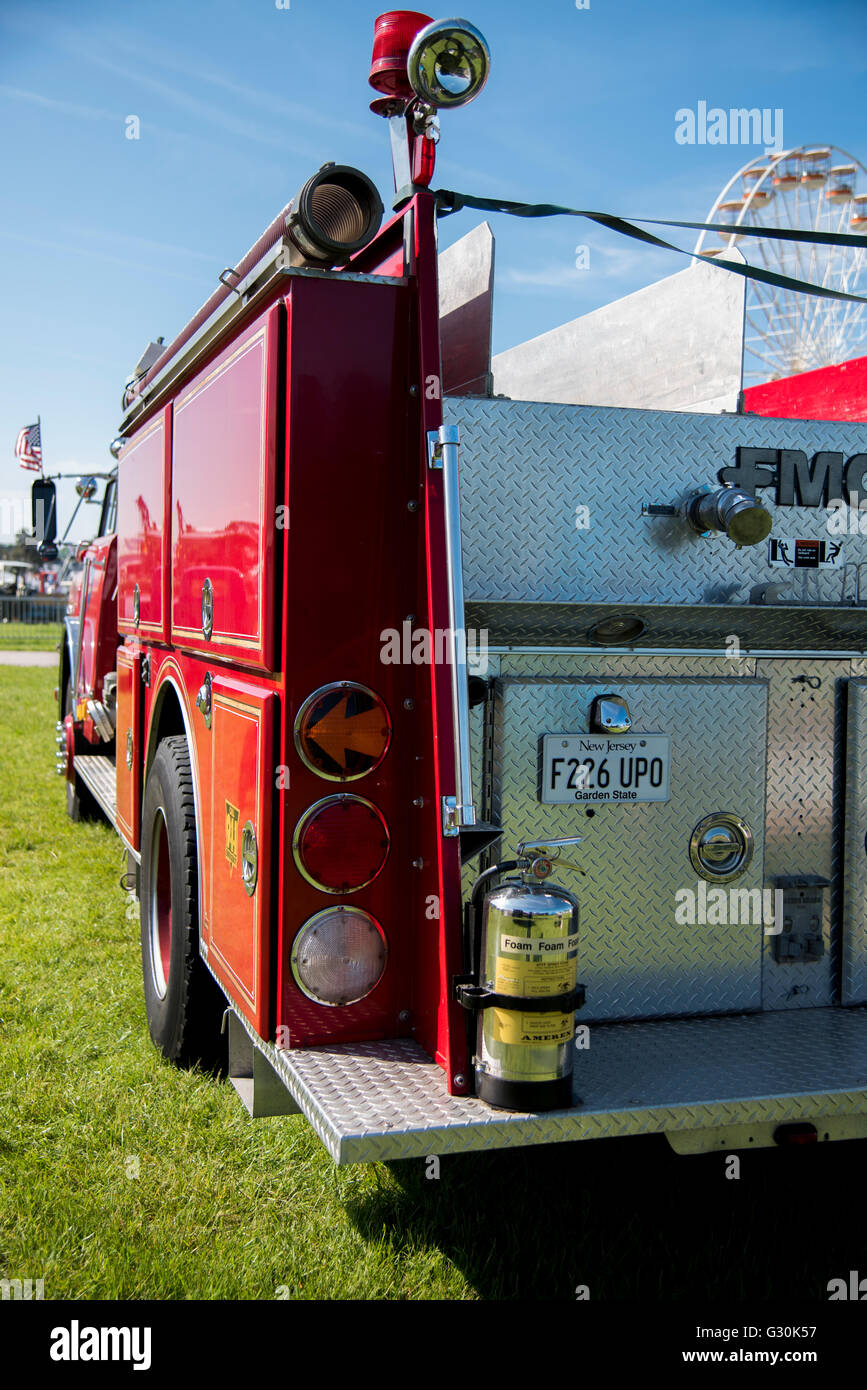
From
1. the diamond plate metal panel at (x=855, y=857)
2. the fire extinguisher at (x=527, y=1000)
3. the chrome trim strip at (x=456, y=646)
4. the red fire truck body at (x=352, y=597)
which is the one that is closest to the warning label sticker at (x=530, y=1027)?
the fire extinguisher at (x=527, y=1000)

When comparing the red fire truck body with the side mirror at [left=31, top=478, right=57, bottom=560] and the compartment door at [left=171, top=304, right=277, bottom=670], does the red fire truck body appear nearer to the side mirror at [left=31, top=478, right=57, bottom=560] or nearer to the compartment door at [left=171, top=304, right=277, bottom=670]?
the compartment door at [left=171, top=304, right=277, bottom=670]

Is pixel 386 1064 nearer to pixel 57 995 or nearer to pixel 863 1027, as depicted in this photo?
pixel 863 1027

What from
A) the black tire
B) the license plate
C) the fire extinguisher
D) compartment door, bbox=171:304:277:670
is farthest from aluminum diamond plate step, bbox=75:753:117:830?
the fire extinguisher

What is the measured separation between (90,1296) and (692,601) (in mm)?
2202

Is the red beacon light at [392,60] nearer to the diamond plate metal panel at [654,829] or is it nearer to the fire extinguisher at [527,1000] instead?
the diamond plate metal panel at [654,829]

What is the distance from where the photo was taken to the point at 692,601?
9.54 feet

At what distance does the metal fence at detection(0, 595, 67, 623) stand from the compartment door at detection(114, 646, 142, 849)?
125ft

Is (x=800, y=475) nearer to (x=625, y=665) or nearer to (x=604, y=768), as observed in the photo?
(x=625, y=665)

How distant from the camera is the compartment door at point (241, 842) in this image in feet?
8.20

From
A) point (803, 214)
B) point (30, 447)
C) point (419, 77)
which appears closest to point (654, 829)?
point (419, 77)

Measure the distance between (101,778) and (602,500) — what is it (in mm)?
4540

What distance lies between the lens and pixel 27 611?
42.0 m

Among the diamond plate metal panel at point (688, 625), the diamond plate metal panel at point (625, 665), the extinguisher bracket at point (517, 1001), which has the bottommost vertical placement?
the extinguisher bracket at point (517, 1001)

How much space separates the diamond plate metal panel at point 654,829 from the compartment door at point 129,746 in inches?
87.3
